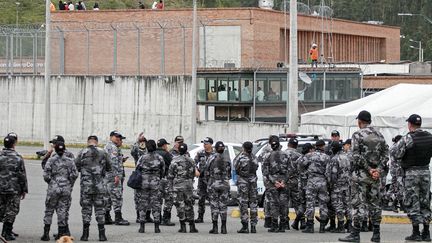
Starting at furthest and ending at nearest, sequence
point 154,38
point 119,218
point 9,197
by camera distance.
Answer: point 154,38 → point 119,218 → point 9,197

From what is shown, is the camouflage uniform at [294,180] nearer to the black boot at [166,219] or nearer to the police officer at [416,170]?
the black boot at [166,219]

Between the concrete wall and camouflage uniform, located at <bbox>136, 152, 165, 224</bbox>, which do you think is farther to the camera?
the concrete wall

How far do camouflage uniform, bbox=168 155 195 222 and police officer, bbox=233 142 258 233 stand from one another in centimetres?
87

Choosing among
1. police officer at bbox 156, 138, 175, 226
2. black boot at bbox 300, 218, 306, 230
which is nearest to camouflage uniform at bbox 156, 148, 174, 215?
police officer at bbox 156, 138, 175, 226

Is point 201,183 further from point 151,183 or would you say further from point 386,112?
point 386,112

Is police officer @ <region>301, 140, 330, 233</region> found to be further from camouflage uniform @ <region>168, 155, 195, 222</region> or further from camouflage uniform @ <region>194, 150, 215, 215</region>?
camouflage uniform @ <region>194, 150, 215, 215</region>

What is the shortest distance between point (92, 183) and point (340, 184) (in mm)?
4711

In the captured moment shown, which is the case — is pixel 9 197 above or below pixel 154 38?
below

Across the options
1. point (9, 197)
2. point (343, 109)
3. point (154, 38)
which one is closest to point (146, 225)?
point (9, 197)

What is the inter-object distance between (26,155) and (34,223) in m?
26.7

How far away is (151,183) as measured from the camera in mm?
19234

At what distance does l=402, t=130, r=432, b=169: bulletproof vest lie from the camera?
16156 mm

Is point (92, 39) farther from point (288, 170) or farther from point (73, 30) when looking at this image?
point (288, 170)

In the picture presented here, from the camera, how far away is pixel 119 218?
2058 centimetres
